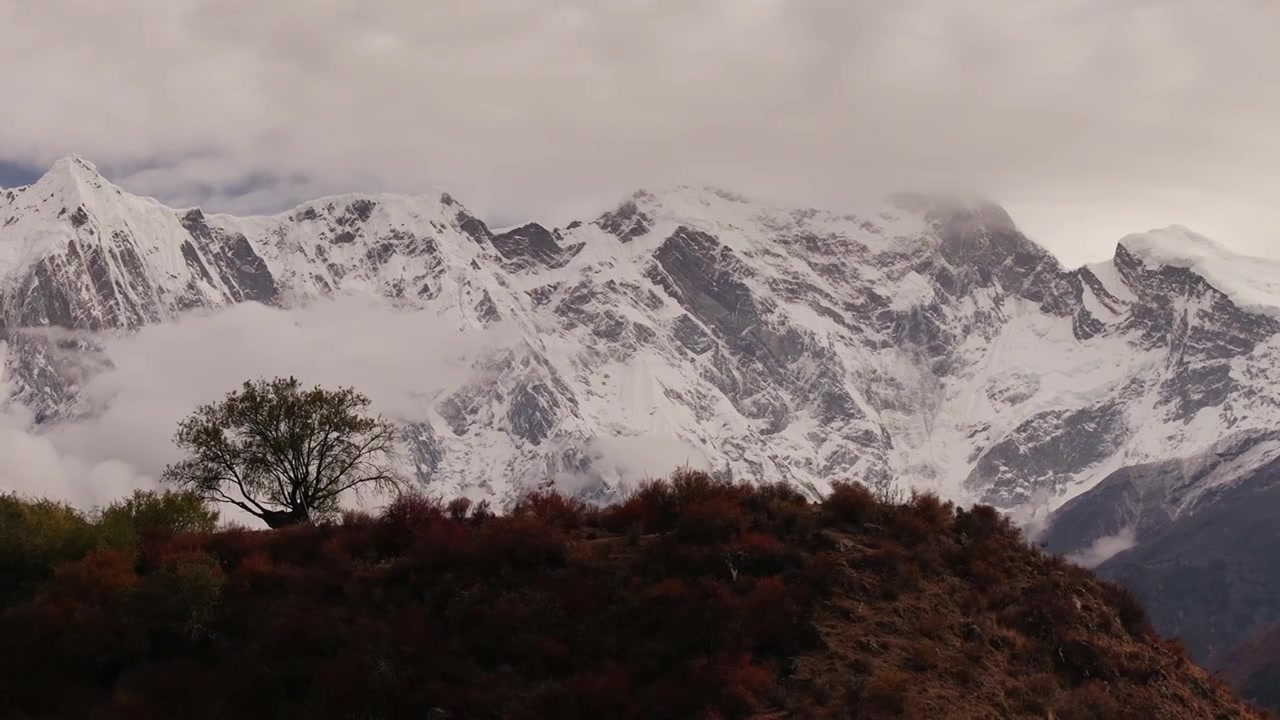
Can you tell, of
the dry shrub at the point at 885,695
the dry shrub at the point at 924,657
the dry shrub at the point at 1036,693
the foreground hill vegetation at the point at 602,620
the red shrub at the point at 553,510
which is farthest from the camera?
the red shrub at the point at 553,510

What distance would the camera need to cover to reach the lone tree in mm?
66125

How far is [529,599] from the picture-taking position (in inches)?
1909

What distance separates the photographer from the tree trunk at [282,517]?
63.0 metres

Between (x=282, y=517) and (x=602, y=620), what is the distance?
21.5 m

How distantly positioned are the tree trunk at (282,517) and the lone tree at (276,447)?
0.26 ft

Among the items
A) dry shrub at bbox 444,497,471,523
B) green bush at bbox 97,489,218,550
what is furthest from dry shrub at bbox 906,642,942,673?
green bush at bbox 97,489,218,550

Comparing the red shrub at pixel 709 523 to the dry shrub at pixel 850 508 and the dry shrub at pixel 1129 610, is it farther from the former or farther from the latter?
the dry shrub at pixel 1129 610

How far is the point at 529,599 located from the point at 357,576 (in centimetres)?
632

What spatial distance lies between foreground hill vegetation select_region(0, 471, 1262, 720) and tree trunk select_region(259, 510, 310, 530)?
7540mm

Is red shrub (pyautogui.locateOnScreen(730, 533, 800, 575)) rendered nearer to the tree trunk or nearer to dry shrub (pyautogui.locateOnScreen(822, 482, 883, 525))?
dry shrub (pyautogui.locateOnScreen(822, 482, 883, 525))

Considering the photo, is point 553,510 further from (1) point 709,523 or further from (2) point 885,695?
(2) point 885,695

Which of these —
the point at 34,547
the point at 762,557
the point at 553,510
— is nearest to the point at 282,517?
the point at 34,547

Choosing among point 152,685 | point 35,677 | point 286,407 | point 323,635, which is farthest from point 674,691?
point 286,407

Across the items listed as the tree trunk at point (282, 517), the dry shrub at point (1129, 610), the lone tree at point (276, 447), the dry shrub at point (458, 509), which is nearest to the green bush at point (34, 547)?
the tree trunk at point (282, 517)
